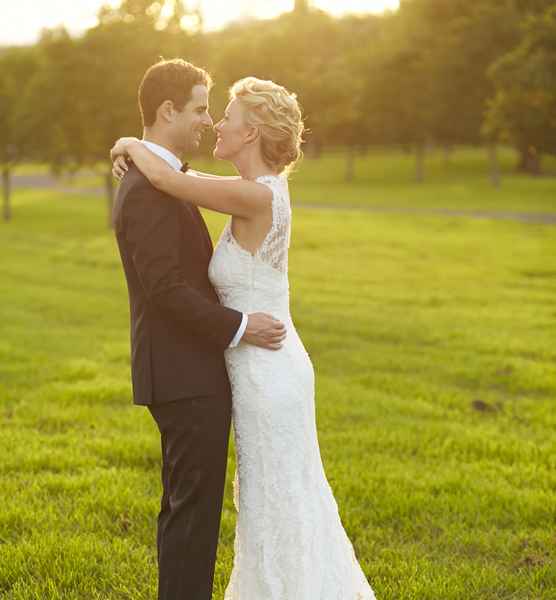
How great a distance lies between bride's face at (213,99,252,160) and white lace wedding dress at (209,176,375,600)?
23 centimetres

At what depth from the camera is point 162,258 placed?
372 centimetres

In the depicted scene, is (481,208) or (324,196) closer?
(481,208)

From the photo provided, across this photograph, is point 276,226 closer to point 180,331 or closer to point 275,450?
point 180,331

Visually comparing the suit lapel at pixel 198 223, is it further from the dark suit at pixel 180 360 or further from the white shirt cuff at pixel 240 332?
the white shirt cuff at pixel 240 332

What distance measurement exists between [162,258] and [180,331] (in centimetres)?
40

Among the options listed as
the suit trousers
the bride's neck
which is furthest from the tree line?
the suit trousers

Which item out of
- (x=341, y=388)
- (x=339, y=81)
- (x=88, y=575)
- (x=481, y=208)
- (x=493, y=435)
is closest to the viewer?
(x=88, y=575)

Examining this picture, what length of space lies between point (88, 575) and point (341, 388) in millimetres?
4988

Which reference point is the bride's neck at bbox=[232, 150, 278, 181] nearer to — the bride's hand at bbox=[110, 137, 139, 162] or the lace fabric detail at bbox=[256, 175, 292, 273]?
the lace fabric detail at bbox=[256, 175, 292, 273]

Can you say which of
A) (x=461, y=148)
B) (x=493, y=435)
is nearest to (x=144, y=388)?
(x=493, y=435)

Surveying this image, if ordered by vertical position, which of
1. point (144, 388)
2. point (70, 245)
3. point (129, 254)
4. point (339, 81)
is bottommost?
point (70, 245)

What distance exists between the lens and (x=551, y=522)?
19.9 feet

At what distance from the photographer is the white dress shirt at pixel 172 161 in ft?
12.9

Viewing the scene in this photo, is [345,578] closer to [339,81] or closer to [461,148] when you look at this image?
[339,81]
